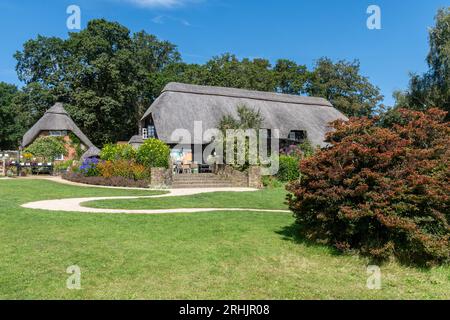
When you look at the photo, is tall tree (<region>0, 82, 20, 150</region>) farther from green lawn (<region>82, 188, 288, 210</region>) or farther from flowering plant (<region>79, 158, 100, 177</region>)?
green lawn (<region>82, 188, 288, 210</region>)

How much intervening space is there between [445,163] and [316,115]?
32815 mm

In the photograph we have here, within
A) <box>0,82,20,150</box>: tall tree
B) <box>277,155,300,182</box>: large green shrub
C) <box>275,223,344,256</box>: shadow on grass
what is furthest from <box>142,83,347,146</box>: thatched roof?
<box>0,82,20,150</box>: tall tree

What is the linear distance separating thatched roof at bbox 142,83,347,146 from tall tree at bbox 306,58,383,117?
10.7 meters

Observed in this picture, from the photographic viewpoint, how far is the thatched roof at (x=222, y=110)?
31.1 meters

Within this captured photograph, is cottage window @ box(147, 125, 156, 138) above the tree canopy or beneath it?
beneath

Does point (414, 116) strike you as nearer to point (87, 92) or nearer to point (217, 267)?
point (217, 267)

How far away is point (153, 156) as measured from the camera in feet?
65.9

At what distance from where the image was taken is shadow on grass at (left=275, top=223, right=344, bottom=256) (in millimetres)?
7348

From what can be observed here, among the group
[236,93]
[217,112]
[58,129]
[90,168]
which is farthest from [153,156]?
[236,93]

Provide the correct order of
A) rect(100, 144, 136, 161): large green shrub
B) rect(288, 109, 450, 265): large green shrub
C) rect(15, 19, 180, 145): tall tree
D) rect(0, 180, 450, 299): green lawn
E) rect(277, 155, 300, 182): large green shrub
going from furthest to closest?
rect(15, 19, 180, 145): tall tree < rect(277, 155, 300, 182): large green shrub < rect(100, 144, 136, 161): large green shrub < rect(288, 109, 450, 265): large green shrub < rect(0, 180, 450, 299): green lawn
